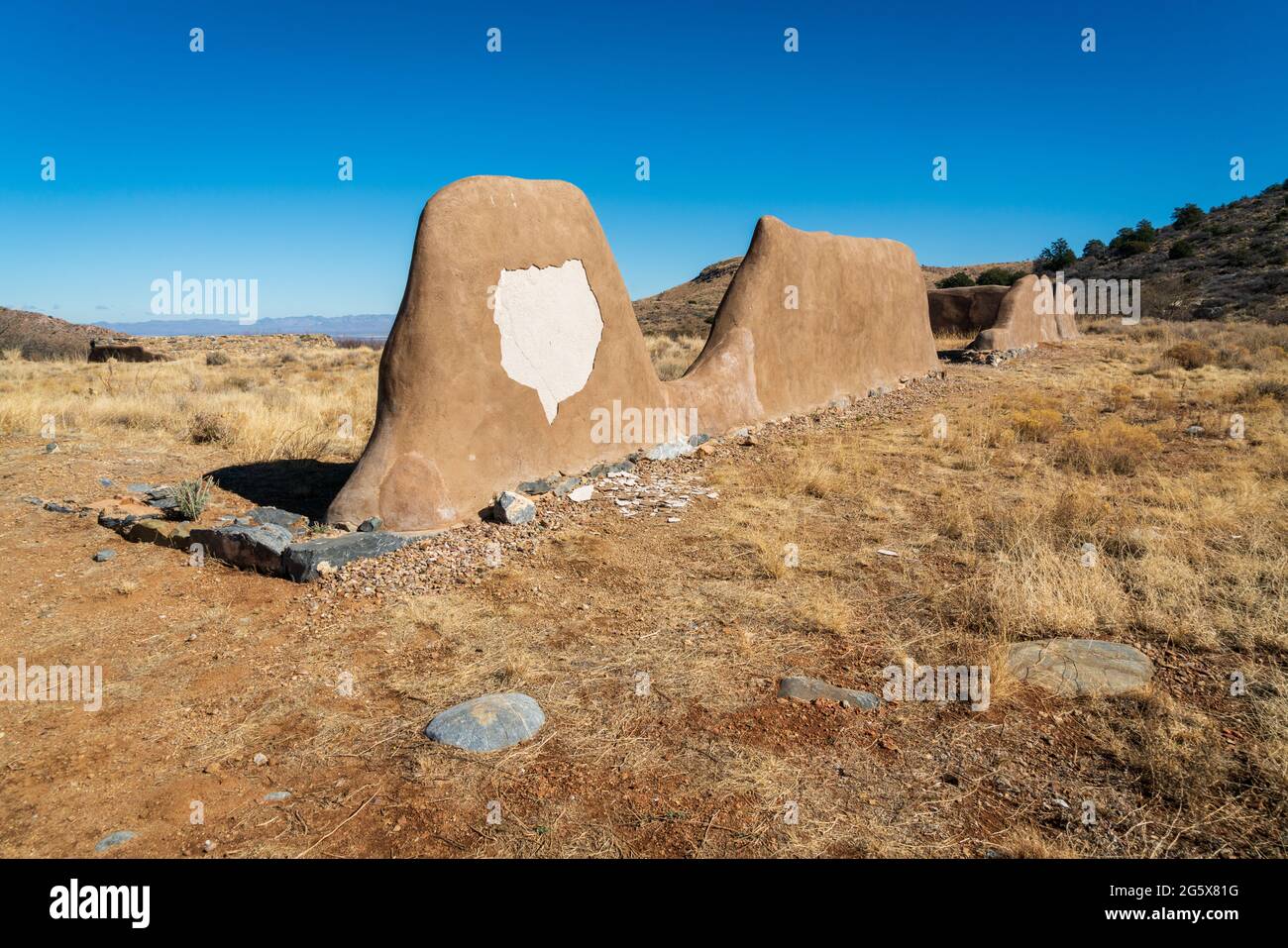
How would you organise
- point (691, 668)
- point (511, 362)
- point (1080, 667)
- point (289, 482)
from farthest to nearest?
point (289, 482), point (511, 362), point (691, 668), point (1080, 667)

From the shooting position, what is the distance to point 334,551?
516 cm

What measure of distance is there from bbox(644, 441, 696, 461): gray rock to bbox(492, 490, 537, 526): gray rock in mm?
1999

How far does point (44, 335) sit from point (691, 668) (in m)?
31.0

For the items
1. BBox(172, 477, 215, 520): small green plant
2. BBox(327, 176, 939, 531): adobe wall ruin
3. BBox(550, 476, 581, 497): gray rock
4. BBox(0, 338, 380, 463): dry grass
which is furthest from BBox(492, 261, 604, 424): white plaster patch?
BBox(0, 338, 380, 463): dry grass

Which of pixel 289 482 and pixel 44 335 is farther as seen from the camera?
pixel 44 335

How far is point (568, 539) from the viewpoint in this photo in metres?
5.91

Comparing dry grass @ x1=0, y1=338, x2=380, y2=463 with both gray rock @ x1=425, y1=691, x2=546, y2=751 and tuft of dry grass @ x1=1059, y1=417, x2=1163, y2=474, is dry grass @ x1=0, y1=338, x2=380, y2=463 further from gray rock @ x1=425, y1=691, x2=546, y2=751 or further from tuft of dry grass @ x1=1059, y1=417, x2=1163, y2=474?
tuft of dry grass @ x1=1059, y1=417, x2=1163, y2=474

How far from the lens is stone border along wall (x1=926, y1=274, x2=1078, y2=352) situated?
17406 mm

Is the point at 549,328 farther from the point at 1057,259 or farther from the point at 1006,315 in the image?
the point at 1057,259

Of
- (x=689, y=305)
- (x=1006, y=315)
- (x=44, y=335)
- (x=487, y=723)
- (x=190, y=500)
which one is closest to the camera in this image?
(x=487, y=723)

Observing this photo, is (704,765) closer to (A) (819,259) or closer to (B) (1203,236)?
(A) (819,259)

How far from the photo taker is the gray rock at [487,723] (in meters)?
3.30

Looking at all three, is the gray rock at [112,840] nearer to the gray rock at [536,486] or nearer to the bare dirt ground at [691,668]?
the bare dirt ground at [691,668]

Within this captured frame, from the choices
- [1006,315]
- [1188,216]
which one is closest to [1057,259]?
[1188,216]
